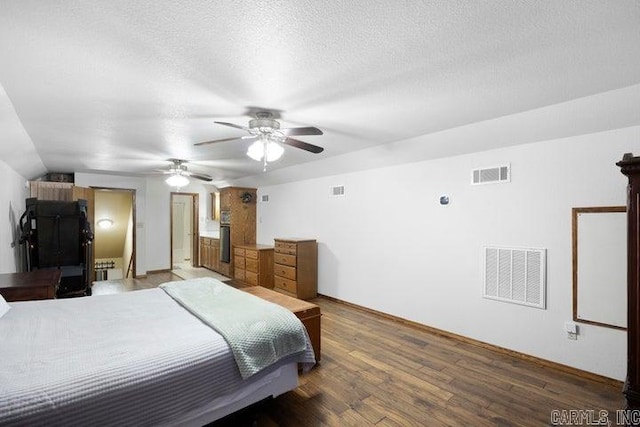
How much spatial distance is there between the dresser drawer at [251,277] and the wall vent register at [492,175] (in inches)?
162

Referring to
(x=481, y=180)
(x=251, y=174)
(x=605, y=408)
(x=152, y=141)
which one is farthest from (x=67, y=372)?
(x=251, y=174)

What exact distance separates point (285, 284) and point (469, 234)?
3096 mm

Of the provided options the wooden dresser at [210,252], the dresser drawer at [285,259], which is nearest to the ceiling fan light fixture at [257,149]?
the dresser drawer at [285,259]

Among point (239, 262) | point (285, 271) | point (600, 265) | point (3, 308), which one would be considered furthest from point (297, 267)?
point (600, 265)

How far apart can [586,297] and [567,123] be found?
153 centimetres

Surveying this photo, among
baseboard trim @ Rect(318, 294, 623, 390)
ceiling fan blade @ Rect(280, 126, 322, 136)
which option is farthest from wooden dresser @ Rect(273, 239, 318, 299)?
ceiling fan blade @ Rect(280, 126, 322, 136)

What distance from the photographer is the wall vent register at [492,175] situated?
2.99 meters

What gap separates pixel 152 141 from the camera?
11.3 feet

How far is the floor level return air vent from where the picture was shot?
2791mm

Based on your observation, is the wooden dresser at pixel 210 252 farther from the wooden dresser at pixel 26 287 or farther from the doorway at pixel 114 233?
the wooden dresser at pixel 26 287

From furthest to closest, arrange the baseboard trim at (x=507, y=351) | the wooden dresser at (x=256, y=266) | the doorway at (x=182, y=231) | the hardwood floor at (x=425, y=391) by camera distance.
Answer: the doorway at (x=182, y=231)
the wooden dresser at (x=256, y=266)
the baseboard trim at (x=507, y=351)
the hardwood floor at (x=425, y=391)

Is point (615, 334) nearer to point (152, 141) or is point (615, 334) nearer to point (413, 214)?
point (413, 214)

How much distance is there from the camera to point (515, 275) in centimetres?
294

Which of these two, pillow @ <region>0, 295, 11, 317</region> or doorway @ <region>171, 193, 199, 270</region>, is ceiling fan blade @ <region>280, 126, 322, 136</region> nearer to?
pillow @ <region>0, 295, 11, 317</region>
